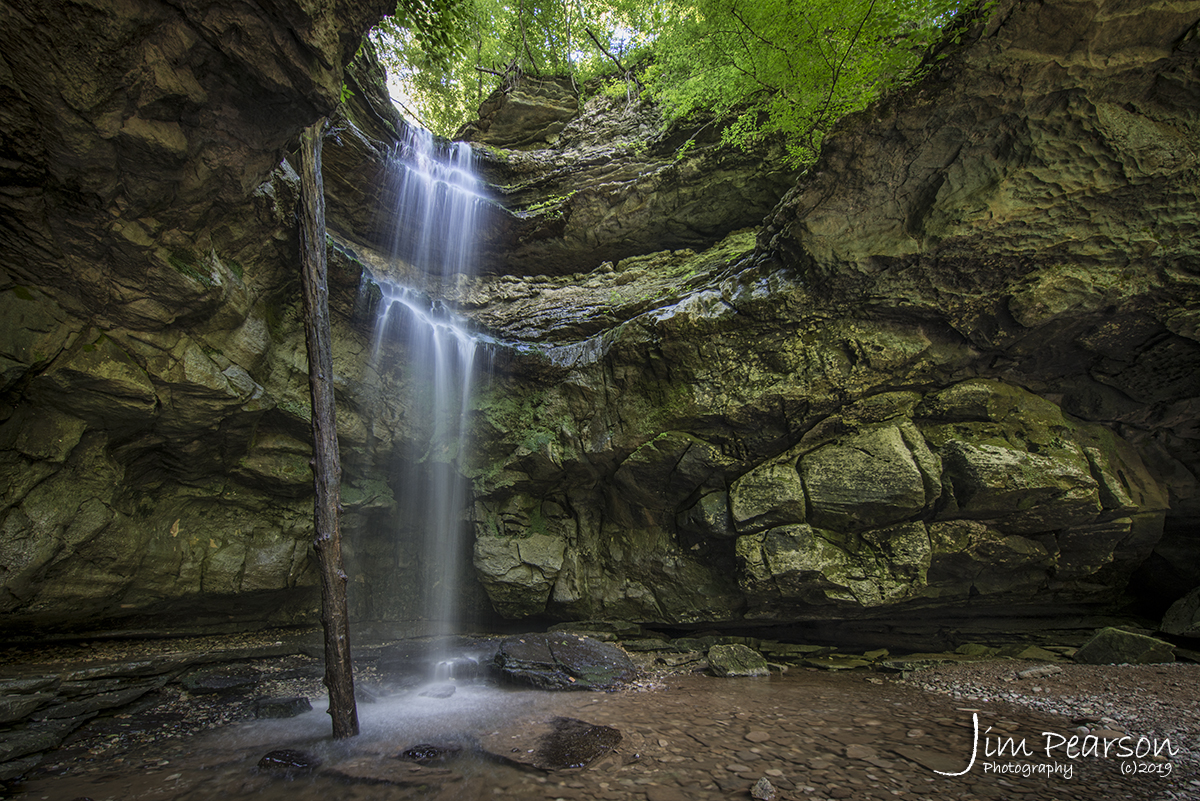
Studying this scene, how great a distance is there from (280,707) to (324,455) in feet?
12.0

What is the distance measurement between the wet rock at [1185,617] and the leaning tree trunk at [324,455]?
13925 millimetres

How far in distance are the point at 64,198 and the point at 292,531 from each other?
6.81m

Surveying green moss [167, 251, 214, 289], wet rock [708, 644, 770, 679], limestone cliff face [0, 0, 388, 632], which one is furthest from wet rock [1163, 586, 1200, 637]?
green moss [167, 251, 214, 289]

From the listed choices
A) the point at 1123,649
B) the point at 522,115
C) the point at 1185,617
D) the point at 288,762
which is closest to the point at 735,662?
the point at 1123,649

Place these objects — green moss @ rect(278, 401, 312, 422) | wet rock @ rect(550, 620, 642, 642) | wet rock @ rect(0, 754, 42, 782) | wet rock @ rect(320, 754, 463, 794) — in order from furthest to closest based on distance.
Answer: wet rock @ rect(550, 620, 642, 642) → green moss @ rect(278, 401, 312, 422) → wet rock @ rect(0, 754, 42, 782) → wet rock @ rect(320, 754, 463, 794)

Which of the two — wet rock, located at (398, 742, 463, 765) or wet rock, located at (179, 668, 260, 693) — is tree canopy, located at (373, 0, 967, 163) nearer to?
wet rock, located at (398, 742, 463, 765)

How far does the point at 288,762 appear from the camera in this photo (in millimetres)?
4742

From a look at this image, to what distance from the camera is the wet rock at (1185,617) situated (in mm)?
7910

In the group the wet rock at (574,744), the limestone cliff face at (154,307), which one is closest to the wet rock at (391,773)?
the wet rock at (574,744)

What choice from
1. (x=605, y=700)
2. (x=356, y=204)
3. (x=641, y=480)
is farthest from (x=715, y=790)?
(x=356, y=204)

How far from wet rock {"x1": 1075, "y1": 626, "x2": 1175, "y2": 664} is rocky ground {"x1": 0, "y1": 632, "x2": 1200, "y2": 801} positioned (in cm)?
26

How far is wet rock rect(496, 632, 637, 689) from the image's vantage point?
7422 millimetres

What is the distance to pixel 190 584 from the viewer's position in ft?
27.6

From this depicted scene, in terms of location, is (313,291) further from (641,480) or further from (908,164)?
(908,164)
